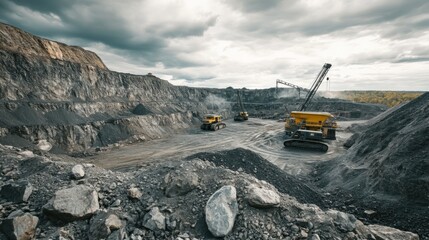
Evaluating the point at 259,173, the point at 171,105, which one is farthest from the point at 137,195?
the point at 171,105

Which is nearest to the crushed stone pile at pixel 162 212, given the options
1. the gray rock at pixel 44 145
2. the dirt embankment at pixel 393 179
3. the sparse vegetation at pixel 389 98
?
the dirt embankment at pixel 393 179

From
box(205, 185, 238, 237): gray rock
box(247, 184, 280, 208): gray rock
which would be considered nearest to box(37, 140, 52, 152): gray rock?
box(205, 185, 238, 237): gray rock

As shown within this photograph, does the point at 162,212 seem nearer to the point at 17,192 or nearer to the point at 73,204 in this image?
the point at 73,204

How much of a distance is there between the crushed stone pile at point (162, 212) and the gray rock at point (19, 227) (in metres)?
0.02

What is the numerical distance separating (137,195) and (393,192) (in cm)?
858

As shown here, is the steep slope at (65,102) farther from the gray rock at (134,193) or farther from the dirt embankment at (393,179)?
the dirt embankment at (393,179)

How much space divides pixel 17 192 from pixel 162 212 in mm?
3393

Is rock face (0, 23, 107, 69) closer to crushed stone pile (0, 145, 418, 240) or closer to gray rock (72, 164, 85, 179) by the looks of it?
gray rock (72, 164, 85, 179)

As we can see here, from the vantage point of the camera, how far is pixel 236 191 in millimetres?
5648

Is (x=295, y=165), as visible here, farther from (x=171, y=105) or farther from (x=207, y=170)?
(x=171, y=105)

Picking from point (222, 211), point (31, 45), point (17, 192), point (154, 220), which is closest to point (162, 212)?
point (154, 220)

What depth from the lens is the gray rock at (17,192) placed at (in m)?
5.28

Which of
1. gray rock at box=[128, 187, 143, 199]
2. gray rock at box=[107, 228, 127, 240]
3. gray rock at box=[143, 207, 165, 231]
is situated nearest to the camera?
gray rock at box=[107, 228, 127, 240]

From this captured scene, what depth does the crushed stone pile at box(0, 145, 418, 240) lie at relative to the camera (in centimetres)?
472
